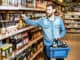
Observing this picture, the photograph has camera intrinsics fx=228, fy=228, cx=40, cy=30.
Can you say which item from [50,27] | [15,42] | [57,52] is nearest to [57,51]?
[57,52]

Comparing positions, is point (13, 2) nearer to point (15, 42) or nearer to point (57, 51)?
point (15, 42)

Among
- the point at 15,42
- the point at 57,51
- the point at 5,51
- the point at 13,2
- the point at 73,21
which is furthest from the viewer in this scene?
the point at 73,21

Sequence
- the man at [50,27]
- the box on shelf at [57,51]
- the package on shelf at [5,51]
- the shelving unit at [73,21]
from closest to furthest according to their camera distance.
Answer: the package on shelf at [5,51] → the box on shelf at [57,51] → the man at [50,27] → the shelving unit at [73,21]

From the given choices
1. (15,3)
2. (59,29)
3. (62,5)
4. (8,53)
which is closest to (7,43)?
(8,53)

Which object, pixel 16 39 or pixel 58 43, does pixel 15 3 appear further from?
pixel 58 43

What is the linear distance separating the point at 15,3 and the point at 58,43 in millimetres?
1231

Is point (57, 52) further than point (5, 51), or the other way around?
point (57, 52)

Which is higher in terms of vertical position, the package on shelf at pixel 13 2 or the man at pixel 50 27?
the package on shelf at pixel 13 2

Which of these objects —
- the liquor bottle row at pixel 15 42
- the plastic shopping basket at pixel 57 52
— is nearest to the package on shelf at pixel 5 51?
the liquor bottle row at pixel 15 42

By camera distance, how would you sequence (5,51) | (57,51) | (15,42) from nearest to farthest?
(5,51) → (57,51) → (15,42)

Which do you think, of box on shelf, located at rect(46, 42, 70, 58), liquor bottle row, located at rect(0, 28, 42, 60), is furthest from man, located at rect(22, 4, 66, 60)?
liquor bottle row, located at rect(0, 28, 42, 60)

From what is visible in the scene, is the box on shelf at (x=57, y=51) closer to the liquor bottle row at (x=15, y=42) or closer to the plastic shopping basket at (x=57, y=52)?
the plastic shopping basket at (x=57, y=52)

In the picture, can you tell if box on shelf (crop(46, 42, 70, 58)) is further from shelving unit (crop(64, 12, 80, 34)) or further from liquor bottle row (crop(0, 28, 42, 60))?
shelving unit (crop(64, 12, 80, 34))

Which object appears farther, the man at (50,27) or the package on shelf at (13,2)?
the man at (50,27)
